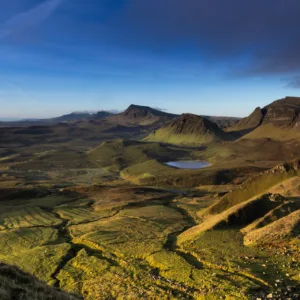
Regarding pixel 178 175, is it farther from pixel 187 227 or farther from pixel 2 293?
pixel 2 293

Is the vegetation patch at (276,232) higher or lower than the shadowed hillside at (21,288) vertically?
lower

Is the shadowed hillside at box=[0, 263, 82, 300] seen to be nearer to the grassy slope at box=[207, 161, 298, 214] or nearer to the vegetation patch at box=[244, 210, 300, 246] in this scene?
the vegetation patch at box=[244, 210, 300, 246]

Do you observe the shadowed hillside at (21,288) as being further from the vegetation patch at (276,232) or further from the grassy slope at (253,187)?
the grassy slope at (253,187)

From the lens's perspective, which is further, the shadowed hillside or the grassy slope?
the grassy slope

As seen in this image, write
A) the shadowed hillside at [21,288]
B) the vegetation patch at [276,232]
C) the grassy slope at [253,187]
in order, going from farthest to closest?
1. the grassy slope at [253,187]
2. the vegetation patch at [276,232]
3. the shadowed hillside at [21,288]

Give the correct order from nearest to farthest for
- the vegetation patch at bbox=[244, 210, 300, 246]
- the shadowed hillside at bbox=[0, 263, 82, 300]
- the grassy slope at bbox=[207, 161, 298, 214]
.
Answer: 1. the shadowed hillside at bbox=[0, 263, 82, 300]
2. the vegetation patch at bbox=[244, 210, 300, 246]
3. the grassy slope at bbox=[207, 161, 298, 214]

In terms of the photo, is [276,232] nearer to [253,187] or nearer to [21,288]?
[253,187]

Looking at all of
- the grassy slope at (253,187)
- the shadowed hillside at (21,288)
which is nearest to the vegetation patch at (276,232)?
the grassy slope at (253,187)

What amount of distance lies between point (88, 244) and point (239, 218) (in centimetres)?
2561

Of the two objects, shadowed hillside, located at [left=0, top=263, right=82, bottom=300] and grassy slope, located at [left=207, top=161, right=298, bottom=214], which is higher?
shadowed hillside, located at [left=0, top=263, right=82, bottom=300]

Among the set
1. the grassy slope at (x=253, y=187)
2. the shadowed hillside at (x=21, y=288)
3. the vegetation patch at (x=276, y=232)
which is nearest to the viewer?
the shadowed hillside at (x=21, y=288)

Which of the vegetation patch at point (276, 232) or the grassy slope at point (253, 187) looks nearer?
the vegetation patch at point (276, 232)

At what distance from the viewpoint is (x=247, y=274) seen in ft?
116

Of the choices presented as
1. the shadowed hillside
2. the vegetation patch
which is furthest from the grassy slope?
the shadowed hillside
